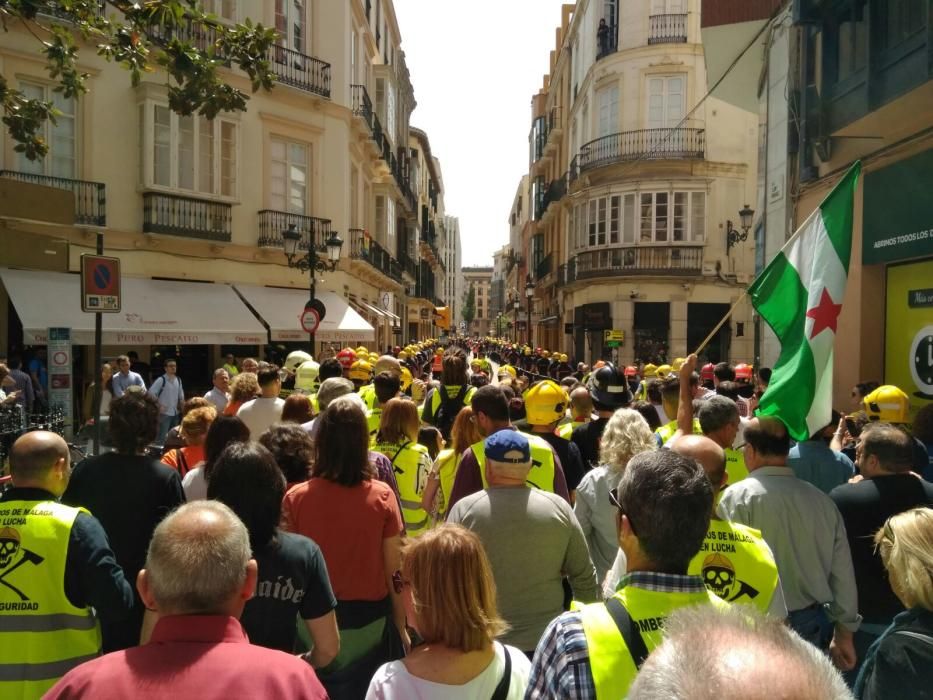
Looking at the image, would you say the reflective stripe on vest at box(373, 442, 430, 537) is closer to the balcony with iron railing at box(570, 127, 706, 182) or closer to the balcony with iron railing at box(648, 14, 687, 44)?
the balcony with iron railing at box(570, 127, 706, 182)

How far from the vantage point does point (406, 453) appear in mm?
5121

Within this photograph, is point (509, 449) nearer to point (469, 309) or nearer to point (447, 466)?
point (447, 466)

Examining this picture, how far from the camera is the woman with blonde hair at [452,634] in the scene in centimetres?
215

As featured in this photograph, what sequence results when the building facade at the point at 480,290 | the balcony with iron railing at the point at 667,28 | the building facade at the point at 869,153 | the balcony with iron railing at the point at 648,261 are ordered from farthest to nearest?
1. the building facade at the point at 480,290
2. the balcony with iron railing at the point at 667,28
3. the balcony with iron railing at the point at 648,261
4. the building facade at the point at 869,153

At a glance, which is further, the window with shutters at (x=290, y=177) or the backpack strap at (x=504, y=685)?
the window with shutters at (x=290, y=177)

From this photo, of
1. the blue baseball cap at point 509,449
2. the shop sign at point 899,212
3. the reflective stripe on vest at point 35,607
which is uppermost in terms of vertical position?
the shop sign at point 899,212

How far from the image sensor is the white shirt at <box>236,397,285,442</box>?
671 cm

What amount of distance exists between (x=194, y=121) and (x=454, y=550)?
18658 millimetres

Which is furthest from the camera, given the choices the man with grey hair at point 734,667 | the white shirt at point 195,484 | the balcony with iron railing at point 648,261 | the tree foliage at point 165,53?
the balcony with iron railing at point 648,261

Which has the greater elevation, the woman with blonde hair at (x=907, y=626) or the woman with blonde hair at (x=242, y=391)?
the woman with blonde hair at (x=242, y=391)

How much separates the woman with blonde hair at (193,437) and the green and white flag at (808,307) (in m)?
3.67

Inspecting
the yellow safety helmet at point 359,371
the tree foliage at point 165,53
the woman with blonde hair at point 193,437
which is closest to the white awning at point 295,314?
the yellow safety helmet at point 359,371

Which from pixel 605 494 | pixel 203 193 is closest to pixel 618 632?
pixel 605 494

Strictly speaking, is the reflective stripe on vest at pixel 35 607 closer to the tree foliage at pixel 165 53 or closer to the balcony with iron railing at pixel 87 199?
the tree foliage at pixel 165 53
